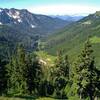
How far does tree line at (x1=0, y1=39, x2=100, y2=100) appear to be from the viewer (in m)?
65.5

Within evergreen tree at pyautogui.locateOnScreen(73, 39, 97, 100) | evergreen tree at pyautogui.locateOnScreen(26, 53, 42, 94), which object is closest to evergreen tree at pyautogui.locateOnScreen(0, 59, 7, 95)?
evergreen tree at pyautogui.locateOnScreen(26, 53, 42, 94)

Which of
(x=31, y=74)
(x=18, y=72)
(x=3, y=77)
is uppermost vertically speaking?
(x=18, y=72)

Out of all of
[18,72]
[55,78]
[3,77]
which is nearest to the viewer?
[3,77]

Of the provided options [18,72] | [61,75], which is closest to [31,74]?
[18,72]

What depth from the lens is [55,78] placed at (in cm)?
12025

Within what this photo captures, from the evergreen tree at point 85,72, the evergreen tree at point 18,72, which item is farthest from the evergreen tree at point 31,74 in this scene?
the evergreen tree at point 85,72

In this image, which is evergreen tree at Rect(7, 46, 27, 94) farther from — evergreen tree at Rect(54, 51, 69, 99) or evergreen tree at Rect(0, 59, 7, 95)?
evergreen tree at Rect(54, 51, 69, 99)

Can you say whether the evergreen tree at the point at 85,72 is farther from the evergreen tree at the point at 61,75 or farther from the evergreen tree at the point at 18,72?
the evergreen tree at the point at 61,75

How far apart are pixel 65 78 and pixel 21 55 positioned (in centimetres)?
3027

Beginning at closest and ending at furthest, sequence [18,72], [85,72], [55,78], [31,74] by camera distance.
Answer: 1. [85,72]
2. [31,74]
3. [18,72]
4. [55,78]

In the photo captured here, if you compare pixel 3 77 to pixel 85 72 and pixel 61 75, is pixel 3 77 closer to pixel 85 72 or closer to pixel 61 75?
pixel 61 75

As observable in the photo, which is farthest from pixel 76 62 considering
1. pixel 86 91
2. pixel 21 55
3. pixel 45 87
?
pixel 45 87

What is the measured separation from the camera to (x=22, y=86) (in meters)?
102

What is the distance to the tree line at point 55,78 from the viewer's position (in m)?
65.5
